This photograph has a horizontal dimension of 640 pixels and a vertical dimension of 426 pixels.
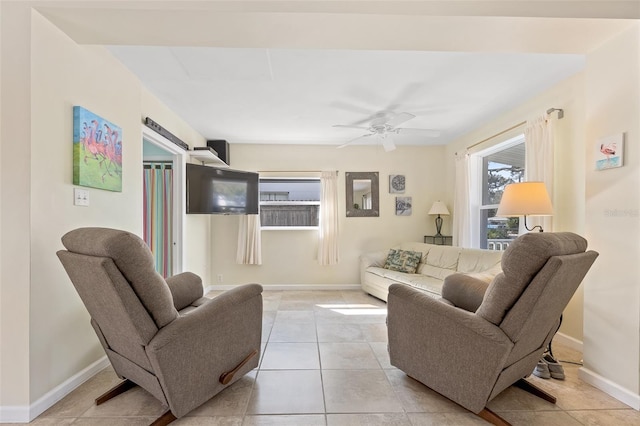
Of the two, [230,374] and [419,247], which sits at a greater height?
[419,247]

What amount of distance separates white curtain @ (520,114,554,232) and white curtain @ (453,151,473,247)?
1181 millimetres

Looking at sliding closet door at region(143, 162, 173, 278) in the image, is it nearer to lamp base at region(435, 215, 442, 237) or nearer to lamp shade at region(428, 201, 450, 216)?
lamp shade at region(428, 201, 450, 216)

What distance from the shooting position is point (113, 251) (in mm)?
1344

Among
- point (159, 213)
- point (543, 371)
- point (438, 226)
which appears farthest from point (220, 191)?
point (543, 371)

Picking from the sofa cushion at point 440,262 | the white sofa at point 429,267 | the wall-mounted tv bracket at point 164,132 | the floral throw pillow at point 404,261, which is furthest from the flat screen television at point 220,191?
the sofa cushion at point 440,262

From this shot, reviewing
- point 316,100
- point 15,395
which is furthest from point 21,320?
point 316,100

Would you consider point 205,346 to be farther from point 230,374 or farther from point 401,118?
point 401,118

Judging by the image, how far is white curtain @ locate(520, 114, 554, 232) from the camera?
8.96ft

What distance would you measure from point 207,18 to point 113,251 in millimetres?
1353

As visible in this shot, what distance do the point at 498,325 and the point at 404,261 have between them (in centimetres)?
291

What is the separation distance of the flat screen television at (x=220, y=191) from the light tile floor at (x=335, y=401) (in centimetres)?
213

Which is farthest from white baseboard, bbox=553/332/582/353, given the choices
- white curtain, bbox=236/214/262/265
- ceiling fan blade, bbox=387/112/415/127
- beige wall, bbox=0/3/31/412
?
beige wall, bbox=0/3/31/412

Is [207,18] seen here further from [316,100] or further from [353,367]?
[353,367]

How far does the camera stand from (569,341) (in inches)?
103
